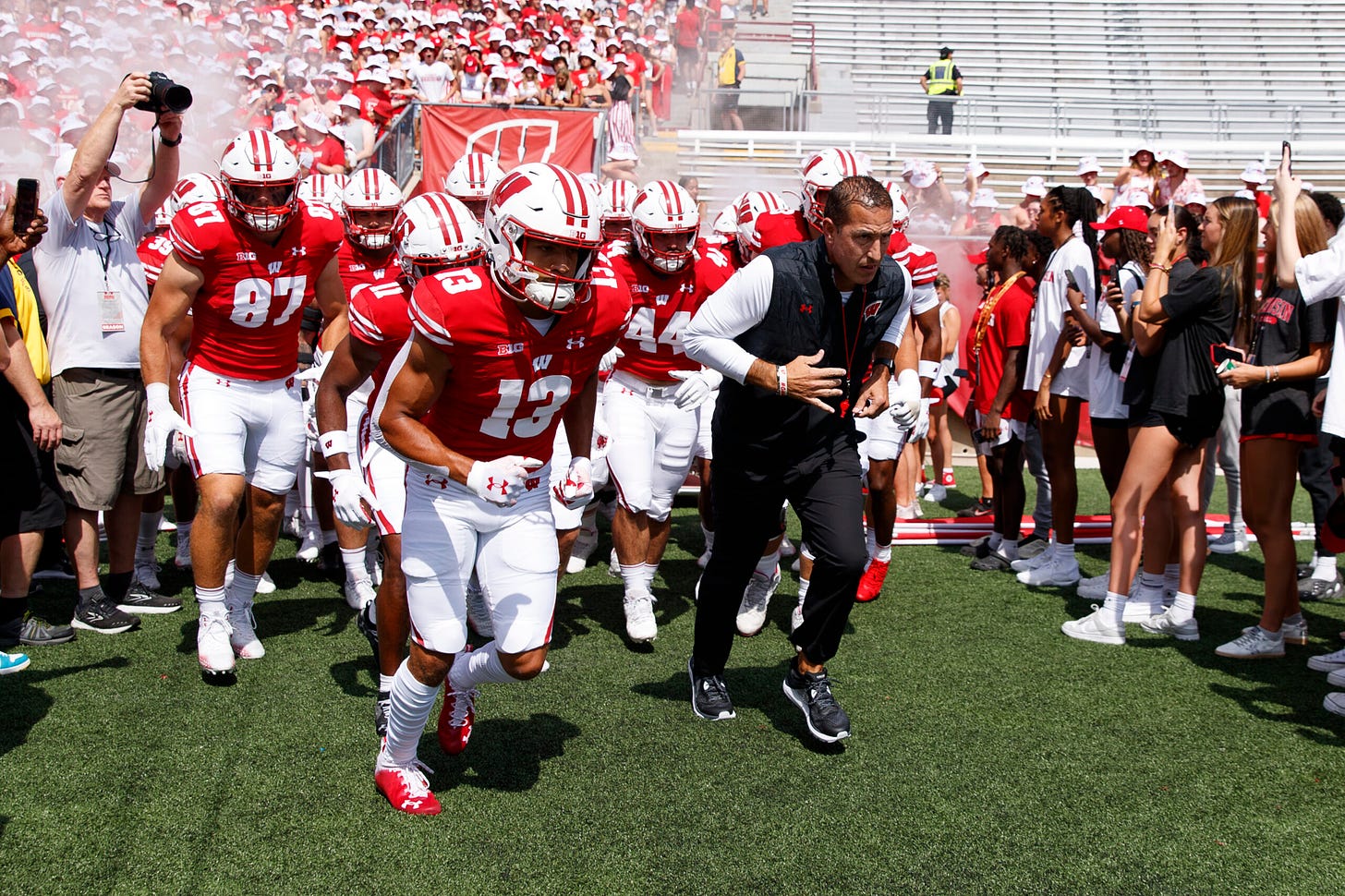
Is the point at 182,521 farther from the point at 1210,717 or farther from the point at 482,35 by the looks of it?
the point at 482,35

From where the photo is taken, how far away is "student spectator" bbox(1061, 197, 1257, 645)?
554 cm

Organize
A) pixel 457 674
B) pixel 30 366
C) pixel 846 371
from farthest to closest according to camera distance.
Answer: pixel 30 366, pixel 846 371, pixel 457 674

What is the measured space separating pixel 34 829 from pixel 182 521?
3.47 m

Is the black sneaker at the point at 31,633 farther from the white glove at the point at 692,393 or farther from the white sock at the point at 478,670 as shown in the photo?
the white glove at the point at 692,393

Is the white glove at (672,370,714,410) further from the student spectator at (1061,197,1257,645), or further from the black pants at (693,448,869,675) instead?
the student spectator at (1061,197,1257,645)

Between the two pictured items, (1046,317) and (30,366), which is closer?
(30,366)

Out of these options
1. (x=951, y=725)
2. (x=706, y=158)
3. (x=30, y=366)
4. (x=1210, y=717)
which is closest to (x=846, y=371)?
(x=951, y=725)

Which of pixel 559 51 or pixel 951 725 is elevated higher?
pixel 559 51

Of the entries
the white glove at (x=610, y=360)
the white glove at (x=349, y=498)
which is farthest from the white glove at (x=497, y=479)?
the white glove at (x=610, y=360)

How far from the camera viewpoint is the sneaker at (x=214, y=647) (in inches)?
197

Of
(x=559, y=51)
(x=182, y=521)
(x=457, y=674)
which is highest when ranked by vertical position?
(x=559, y=51)

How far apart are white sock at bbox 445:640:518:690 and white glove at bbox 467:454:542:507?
640 mm

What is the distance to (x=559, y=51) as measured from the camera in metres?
16.5

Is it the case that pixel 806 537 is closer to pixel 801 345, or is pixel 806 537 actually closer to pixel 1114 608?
pixel 801 345
